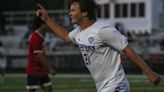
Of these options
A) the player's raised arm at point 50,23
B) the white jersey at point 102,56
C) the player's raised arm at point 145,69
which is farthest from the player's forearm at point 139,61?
the player's raised arm at point 50,23

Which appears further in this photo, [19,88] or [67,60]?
[67,60]

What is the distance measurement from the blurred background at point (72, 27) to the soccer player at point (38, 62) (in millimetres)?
7877

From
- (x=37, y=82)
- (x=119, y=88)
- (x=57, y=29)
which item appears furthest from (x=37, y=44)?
(x=119, y=88)

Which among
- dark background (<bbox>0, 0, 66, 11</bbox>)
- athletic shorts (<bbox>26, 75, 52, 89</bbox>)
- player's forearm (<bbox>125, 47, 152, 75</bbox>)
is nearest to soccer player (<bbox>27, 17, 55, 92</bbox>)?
athletic shorts (<bbox>26, 75, 52, 89</bbox>)

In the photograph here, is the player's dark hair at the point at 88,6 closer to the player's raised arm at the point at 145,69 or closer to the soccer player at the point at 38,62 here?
the player's raised arm at the point at 145,69

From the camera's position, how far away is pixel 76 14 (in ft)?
26.3

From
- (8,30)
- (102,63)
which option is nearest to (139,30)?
(8,30)

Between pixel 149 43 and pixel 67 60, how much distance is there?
6.28 m

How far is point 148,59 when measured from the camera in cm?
3638

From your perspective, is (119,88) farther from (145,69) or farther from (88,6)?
(88,6)

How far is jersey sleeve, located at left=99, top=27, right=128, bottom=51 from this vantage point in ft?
25.7

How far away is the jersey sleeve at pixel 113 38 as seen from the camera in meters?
7.83

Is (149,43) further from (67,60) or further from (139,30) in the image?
(139,30)

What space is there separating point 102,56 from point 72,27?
28.8 m
